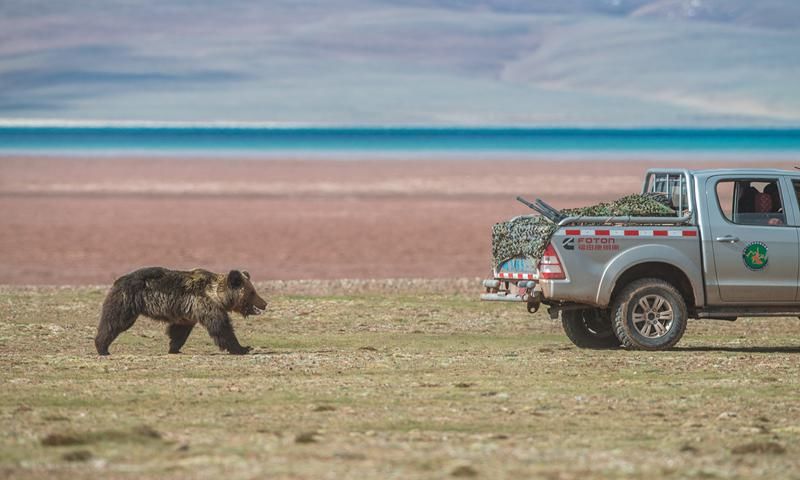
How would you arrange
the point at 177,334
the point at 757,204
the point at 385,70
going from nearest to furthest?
1. the point at 177,334
2. the point at 757,204
3. the point at 385,70

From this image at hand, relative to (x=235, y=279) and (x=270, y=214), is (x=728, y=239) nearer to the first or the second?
(x=235, y=279)

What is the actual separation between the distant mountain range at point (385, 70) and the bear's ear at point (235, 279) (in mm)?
130154

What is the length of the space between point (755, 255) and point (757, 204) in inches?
26.9

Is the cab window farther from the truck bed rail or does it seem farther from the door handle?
the truck bed rail

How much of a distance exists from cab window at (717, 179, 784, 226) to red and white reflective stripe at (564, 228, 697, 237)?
0.66 metres

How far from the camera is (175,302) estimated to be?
45.7ft

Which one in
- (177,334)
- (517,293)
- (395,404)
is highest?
(517,293)

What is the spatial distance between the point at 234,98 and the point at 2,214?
123236 millimetres

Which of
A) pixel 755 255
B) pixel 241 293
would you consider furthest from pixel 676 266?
pixel 241 293

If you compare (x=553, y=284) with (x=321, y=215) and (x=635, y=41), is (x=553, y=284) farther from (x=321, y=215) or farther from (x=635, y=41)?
(x=635, y=41)

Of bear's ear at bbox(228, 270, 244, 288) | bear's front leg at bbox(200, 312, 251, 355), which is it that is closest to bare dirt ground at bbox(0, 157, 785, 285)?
bear's ear at bbox(228, 270, 244, 288)

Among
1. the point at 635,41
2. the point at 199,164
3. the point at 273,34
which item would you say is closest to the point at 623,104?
the point at 635,41

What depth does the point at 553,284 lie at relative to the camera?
45.7 ft

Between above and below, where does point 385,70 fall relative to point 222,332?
above
